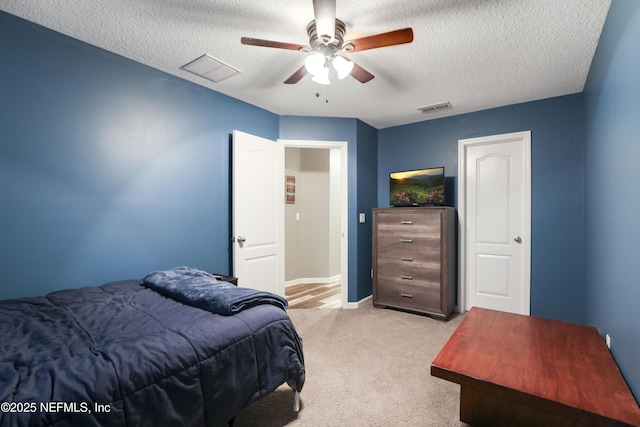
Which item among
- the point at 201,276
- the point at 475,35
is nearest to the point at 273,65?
the point at 475,35

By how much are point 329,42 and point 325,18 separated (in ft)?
0.69

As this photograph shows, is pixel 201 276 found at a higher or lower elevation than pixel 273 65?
lower

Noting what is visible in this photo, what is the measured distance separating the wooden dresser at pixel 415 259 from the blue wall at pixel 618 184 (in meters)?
1.28

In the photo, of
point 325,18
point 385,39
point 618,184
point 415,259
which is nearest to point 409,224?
point 415,259

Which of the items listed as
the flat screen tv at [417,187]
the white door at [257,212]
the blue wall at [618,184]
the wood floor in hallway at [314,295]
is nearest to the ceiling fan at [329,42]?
the blue wall at [618,184]

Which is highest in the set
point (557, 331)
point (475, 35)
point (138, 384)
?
point (475, 35)

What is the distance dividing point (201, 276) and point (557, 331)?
8.11ft

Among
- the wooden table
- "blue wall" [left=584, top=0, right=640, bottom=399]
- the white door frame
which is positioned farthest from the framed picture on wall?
"blue wall" [left=584, top=0, right=640, bottom=399]

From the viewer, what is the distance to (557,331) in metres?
2.02

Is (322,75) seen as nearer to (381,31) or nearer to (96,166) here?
(381,31)

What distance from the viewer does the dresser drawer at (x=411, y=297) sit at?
3.47 meters

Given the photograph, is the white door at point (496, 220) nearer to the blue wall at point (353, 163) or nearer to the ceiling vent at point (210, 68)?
the blue wall at point (353, 163)

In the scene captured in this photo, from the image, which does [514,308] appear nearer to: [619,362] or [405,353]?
[405,353]

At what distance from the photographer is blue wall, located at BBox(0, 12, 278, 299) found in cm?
194
